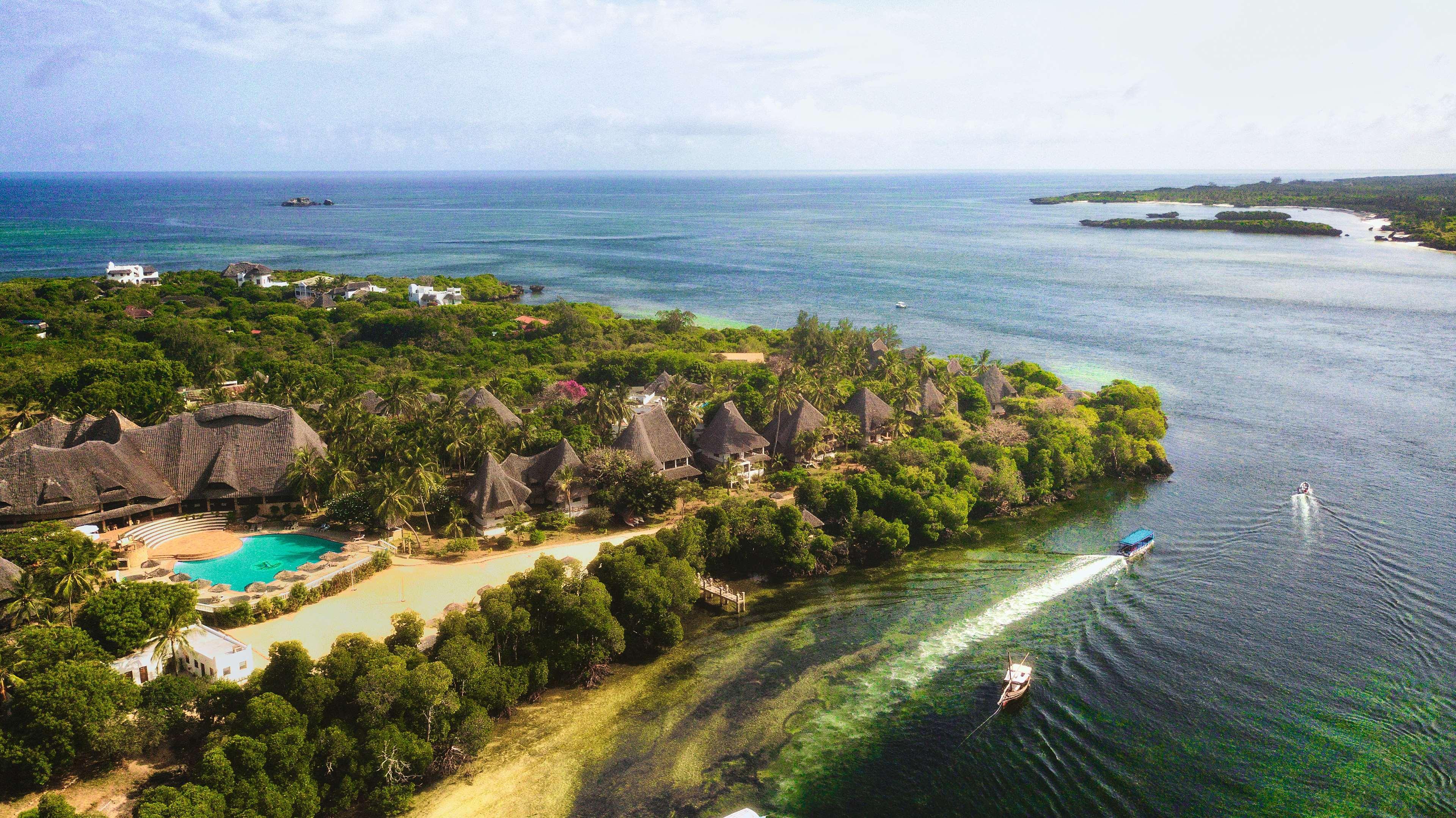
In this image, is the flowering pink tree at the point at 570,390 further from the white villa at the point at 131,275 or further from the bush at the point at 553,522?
the white villa at the point at 131,275

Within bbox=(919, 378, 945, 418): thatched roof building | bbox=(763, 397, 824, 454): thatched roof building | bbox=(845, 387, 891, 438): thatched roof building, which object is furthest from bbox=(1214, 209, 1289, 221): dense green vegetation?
bbox=(763, 397, 824, 454): thatched roof building

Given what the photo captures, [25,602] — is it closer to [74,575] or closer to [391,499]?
[74,575]

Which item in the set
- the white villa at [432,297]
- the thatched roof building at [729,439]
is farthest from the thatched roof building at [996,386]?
the white villa at [432,297]

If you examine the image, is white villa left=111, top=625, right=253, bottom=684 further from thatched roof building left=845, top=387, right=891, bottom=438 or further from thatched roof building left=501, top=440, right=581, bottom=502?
thatched roof building left=845, top=387, right=891, bottom=438

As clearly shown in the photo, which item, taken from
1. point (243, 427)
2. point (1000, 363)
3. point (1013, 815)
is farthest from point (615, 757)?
point (1000, 363)

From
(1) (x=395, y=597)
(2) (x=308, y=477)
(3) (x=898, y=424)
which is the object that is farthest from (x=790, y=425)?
(2) (x=308, y=477)

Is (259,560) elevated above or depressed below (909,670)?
above
